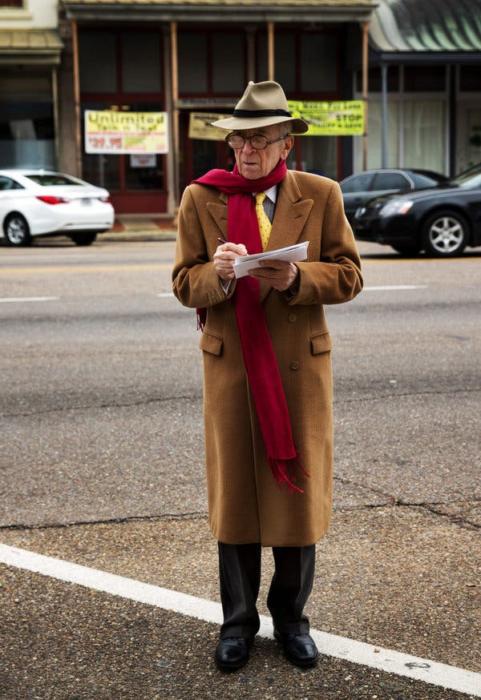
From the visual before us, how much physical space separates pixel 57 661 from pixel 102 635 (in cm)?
24

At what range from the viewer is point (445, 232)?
16578mm

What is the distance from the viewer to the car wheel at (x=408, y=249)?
16766 mm

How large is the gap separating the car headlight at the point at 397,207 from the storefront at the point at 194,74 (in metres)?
11.6

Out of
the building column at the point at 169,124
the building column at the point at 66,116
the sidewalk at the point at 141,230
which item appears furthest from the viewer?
the building column at the point at 169,124

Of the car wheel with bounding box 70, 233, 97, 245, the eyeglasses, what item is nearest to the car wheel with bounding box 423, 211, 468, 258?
the car wheel with bounding box 70, 233, 97, 245

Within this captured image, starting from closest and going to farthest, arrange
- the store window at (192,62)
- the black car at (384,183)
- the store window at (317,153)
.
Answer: the black car at (384,183)
the store window at (192,62)
the store window at (317,153)

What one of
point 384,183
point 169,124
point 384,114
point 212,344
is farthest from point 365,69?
point 212,344

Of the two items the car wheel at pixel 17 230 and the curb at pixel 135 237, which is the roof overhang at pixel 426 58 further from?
the car wheel at pixel 17 230

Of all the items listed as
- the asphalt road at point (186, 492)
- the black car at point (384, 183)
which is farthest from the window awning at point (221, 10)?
the asphalt road at point (186, 492)

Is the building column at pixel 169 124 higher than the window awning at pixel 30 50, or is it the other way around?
the window awning at pixel 30 50

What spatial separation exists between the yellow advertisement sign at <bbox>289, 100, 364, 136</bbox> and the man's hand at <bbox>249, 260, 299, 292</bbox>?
2328cm

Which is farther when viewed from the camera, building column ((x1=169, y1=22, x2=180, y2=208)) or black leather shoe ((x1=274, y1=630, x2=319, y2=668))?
building column ((x1=169, y1=22, x2=180, y2=208))

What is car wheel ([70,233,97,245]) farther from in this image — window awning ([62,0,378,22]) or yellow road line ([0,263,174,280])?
window awning ([62,0,378,22])

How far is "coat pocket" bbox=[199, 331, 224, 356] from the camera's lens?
3852mm
